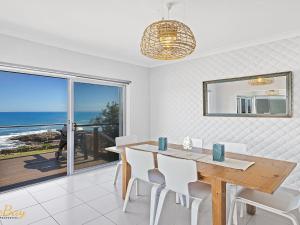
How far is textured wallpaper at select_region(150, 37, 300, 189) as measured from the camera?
2.84 meters

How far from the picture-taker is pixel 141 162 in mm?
2090

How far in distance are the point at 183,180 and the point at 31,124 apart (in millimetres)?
3581

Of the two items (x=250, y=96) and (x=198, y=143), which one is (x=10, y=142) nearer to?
(x=198, y=143)

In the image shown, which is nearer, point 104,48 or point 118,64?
point 104,48

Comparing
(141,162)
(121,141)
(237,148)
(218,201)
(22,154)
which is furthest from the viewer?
(22,154)

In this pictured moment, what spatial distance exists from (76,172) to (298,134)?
3805mm

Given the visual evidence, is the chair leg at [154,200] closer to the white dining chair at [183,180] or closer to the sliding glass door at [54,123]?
the white dining chair at [183,180]

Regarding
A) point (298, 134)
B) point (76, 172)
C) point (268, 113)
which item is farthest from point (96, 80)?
point (298, 134)

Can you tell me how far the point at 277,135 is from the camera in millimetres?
2938

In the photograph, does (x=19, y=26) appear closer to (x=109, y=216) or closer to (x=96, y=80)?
(x=96, y=80)

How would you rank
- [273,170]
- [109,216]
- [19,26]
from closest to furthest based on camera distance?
[273,170]
[109,216]
[19,26]

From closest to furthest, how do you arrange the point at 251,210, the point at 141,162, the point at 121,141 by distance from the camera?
the point at 141,162 < the point at 251,210 < the point at 121,141

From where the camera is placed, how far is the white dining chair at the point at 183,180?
164 centimetres

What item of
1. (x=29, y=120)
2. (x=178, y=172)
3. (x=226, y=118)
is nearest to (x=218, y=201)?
(x=178, y=172)
